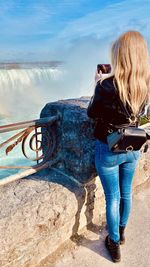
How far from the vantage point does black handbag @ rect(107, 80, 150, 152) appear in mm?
2021

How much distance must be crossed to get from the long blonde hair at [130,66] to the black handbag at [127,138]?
14cm

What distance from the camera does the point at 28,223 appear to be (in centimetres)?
218

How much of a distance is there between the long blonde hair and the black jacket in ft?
0.20

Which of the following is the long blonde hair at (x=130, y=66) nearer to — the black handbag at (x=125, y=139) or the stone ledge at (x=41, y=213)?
the black handbag at (x=125, y=139)

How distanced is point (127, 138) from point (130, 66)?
20.1 inches

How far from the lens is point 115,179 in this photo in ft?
7.56

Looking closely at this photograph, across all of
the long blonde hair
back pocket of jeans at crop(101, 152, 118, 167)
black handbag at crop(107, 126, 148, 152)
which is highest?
the long blonde hair

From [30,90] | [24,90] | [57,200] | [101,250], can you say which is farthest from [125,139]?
[30,90]

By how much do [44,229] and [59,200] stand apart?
0.89ft

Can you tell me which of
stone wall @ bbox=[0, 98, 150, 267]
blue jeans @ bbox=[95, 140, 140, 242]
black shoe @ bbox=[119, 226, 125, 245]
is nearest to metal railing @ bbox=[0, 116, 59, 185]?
stone wall @ bbox=[0, 98, 150, 267]

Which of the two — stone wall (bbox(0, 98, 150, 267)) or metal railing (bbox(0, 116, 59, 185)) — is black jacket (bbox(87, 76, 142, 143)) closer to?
stone wall (bbox(0, 98, 150, 267))

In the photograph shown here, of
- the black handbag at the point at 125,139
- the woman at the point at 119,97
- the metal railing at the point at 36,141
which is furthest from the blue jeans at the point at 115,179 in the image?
the metal railing at the point at 36,141

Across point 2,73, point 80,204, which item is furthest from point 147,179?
point 2,73

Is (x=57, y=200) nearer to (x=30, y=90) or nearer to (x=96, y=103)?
(x=96, y=103)
